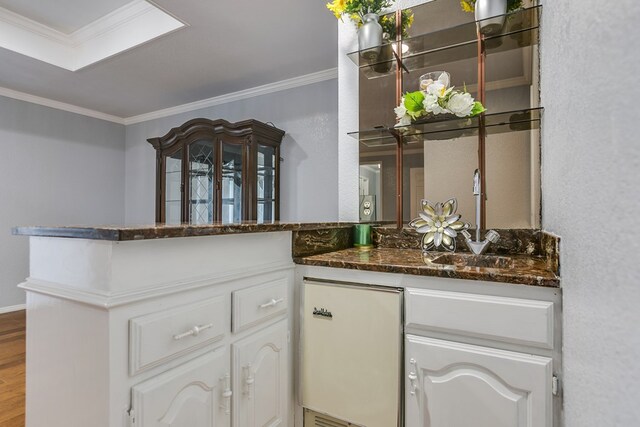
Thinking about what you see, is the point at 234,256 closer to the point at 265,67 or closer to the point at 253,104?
the point at 265,67

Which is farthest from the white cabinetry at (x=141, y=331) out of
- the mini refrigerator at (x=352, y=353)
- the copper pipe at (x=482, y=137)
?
the copper pipe at (x=482, y=137)

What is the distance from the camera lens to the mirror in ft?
4.96

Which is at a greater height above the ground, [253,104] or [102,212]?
[253,104]

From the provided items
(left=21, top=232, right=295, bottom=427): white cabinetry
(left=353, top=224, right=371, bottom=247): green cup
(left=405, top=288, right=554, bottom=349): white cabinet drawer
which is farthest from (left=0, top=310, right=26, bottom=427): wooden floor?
(left=405, top=288, right=554, bottom=349): white cabinet drawer

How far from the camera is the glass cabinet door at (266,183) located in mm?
3178

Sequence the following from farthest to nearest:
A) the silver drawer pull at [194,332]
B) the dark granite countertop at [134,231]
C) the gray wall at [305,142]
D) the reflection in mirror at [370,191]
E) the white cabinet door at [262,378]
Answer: the gray wall at [305,142] → the reflection in mirror at [370,191] → the white cabinet door at [262,378] → the silver drawer pull at [194,332] → the dark granite countertop at [134,231]

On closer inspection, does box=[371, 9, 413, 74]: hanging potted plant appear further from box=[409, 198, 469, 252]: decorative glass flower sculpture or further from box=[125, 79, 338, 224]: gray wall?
box=[125, 79, 338, 224]: gray wall

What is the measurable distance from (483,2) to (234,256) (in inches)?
58.9

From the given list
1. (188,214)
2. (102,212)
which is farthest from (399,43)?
(102,212)

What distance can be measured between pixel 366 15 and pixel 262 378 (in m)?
1.77

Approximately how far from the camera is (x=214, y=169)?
3.26 metres

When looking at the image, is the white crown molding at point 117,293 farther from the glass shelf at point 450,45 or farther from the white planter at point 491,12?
the white planter at point 491,12

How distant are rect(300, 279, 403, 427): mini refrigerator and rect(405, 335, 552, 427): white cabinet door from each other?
0.23 ft

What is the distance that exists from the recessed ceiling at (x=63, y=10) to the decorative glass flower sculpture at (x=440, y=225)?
2.59 meters
